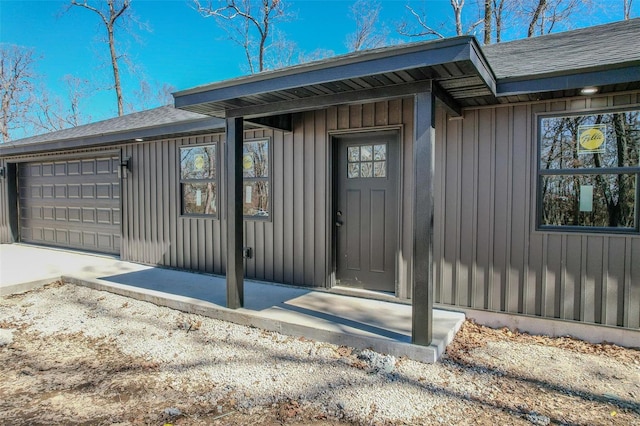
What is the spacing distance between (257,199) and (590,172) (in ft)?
12.6

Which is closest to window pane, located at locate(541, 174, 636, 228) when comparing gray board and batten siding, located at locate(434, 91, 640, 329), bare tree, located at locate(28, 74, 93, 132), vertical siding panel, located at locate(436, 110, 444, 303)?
gray board and batten siding, located at locate(434, 91, 640, 329)

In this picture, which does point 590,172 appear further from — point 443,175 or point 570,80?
point 443,175

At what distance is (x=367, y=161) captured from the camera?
4582mm

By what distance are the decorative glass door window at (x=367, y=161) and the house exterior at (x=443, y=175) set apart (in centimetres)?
2

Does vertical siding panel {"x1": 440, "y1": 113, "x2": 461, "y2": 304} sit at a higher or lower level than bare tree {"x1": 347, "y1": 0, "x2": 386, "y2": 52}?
lower

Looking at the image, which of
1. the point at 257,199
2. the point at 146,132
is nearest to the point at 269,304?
the point at 257,199

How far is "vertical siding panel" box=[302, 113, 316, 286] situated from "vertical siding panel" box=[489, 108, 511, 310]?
6.73ft

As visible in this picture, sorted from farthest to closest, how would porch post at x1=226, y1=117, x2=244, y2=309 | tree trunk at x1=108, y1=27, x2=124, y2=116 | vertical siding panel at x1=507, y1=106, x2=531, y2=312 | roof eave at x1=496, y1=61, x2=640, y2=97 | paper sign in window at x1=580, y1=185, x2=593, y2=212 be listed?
tree trunk at x1=108, y1=27, x2=124, y2=116 < porch post at x1=226, y1=117, x2=244, y2=309 < vertical siding panel at x1=507, y1=106, x2=531, y2=312 < paper sign in window at x1=580, y1=185, x2=593, y2=212 < roof eave at x1=496, y1=61, x2=640, y2=97

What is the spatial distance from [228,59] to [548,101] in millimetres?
16811

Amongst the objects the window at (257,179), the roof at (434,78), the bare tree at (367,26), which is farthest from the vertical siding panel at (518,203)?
the bare tree at (367,26)

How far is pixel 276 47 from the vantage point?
17.1m

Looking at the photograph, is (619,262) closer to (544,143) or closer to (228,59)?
(544,143)

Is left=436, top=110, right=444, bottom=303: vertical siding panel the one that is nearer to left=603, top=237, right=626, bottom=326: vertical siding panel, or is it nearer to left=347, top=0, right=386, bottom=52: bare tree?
left=603, top=237, right=626, bottom=326: vertical siding panel

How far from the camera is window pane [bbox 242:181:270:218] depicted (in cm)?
530
